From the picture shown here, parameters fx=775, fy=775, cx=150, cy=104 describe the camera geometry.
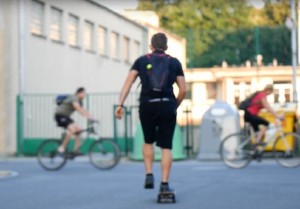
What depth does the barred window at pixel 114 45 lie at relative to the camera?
38391mm

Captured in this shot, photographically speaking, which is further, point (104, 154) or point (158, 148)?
point (158, 148)

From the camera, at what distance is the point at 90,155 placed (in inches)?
603

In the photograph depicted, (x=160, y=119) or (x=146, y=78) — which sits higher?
(x=146, y=78)

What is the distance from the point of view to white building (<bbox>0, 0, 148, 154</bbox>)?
23.7 metres

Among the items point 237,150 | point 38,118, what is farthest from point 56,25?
point 237,150

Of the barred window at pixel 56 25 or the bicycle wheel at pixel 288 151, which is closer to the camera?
the bicycle wheel at pixel 288 151

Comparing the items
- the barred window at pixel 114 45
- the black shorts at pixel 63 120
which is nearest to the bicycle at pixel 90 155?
the black shorts at pixel 63 120

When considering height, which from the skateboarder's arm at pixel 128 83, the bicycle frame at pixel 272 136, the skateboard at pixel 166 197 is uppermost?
the skateboarder's arm at pixel 128 83

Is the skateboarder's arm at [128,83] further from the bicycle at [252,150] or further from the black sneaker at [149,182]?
the bicycle at [252,150]

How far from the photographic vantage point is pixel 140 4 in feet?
236

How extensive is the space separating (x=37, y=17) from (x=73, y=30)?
4.74m

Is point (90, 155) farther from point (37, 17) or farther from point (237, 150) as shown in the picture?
point (37, 17)

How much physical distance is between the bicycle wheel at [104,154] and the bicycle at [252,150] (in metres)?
2.10

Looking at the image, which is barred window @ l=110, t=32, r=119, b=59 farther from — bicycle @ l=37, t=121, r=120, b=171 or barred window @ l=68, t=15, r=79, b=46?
bicycle @ l=37, t=121, r=120, b=171
